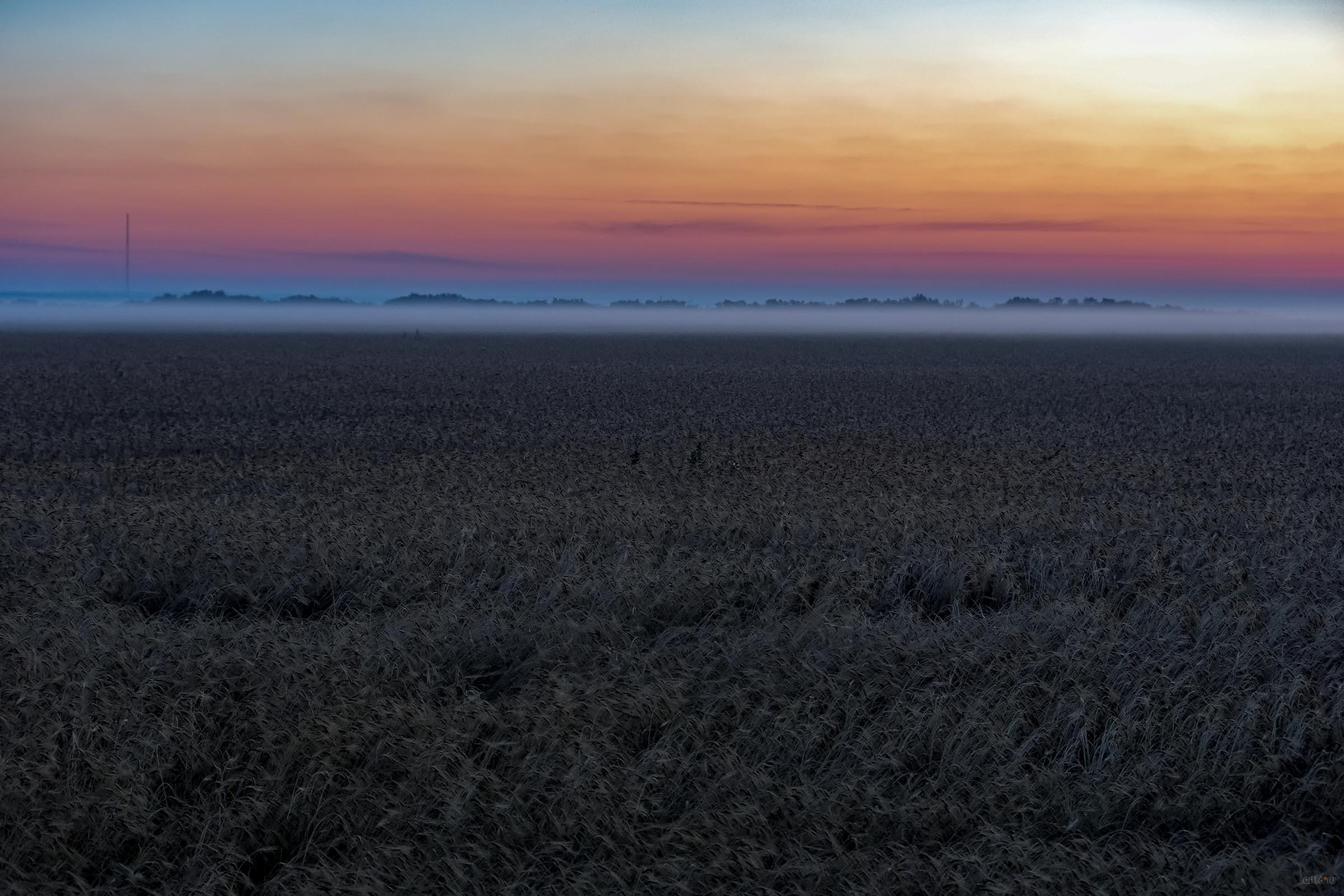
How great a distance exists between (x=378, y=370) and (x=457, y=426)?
84.8ft

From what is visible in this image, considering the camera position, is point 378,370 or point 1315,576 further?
point 378,370

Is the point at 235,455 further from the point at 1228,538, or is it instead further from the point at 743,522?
the point at 1228,538

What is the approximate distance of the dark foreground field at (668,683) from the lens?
551 cm

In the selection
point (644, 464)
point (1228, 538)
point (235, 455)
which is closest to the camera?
point (1228, 538)

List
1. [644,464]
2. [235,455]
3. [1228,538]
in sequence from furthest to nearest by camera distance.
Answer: [235,455] < [644,464] < [1228,538]

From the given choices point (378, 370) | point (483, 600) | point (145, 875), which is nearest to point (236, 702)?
point (145, 875)

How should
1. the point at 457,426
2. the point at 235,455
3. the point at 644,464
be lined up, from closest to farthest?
1. the point at 644,464
2. the point at 235,455
3. the point at 457,426

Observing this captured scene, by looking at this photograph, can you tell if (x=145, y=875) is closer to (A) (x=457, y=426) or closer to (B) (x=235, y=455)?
(B) (x=235, y=455)

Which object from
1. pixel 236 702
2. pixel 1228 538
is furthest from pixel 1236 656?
pixel 236 702

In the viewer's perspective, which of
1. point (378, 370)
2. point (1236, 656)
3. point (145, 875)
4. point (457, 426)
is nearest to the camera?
point (145, 875)

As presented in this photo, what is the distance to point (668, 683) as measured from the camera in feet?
23.3

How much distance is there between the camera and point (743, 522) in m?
12.3

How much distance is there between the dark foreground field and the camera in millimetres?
5508

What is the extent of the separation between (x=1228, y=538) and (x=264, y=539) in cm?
938
